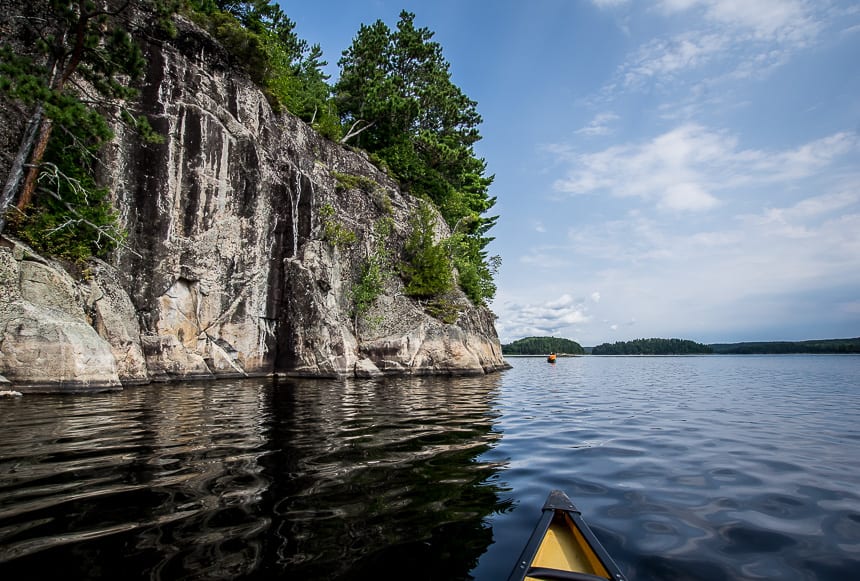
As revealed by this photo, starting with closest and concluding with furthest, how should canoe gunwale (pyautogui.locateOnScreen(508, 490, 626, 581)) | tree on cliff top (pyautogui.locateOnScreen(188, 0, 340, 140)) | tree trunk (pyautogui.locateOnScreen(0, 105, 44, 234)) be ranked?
canoe gunwale (pyautogui.locateOnScreen(508, 490, 626, 581)), tree trunk (pyautogui.locateOnScreen(0, 105, 44, 234)), tree on cliff top (pyautogui.locateOnScreen(188, 0, 340, 140))

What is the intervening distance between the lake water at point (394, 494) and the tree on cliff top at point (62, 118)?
294 inches

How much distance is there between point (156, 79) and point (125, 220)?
21.3 ft

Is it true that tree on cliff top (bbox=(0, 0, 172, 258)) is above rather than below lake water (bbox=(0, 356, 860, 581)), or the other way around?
above

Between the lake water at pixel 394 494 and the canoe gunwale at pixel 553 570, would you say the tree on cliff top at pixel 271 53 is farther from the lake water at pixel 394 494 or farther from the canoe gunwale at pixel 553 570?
the canoe gunwale at pixel 553 570

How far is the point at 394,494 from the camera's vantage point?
4059 millimetres

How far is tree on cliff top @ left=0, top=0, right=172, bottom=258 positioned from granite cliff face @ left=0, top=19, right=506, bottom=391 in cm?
119

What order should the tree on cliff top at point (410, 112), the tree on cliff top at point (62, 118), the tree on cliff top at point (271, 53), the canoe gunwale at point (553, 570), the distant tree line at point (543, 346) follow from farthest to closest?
1. the distant tree line at point (543, 346)
2. the tree on cliff top at point (410, 112)
3. the tree on cliff top at point (271, 53)
4. the tree on cliff top at point (62, 118)
5. the canoe gunwale at point (553, 570)

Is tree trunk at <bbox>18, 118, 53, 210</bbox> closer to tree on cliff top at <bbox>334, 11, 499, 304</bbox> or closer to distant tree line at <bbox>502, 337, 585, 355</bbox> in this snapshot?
tree on cliff top at <bbox>334, 11, 499, 304</bbox>

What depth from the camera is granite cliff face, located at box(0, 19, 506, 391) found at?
11.8 metres

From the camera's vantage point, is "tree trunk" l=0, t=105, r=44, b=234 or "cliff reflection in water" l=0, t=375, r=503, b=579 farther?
"tree trunk" l=0, t=105, r=44, b=234

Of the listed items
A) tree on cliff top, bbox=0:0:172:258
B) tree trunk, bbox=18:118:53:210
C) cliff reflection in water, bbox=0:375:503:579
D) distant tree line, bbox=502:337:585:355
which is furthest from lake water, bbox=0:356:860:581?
distant tree line, bbox=502:337:585:355

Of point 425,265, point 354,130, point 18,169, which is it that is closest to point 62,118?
point 18,169

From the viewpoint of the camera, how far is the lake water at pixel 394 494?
9.30ft

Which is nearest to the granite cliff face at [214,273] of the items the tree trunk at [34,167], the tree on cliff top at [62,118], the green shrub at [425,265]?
the green shrub at [425,265]
